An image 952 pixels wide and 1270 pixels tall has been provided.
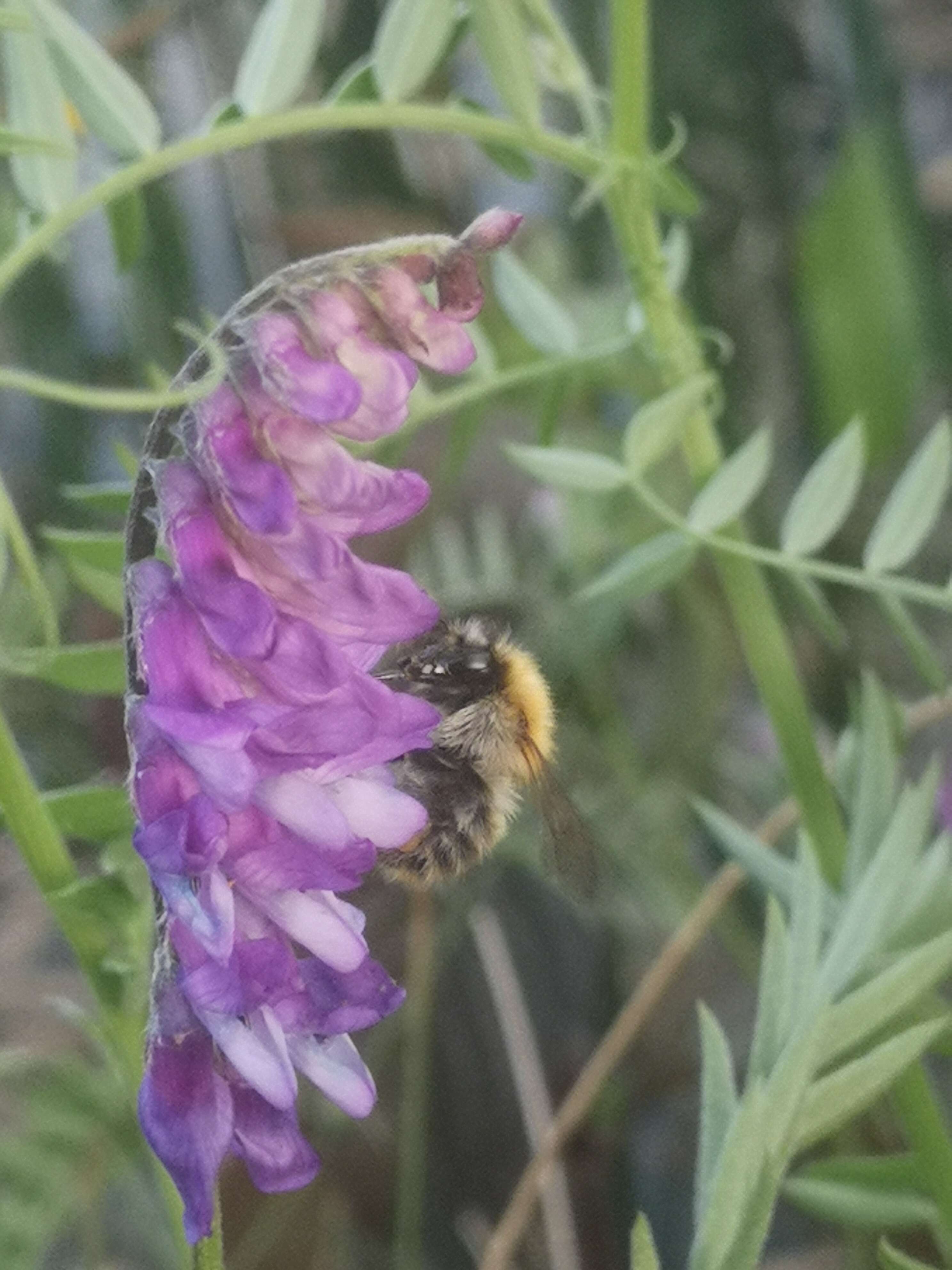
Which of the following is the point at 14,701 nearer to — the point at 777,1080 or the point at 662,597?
the point at 662,597

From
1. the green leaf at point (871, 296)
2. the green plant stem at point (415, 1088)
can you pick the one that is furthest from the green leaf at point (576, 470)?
the green leaf at point (871, 296)

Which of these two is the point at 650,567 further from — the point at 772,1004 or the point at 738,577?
the point at 772,1004

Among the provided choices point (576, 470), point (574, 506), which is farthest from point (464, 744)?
point (574, 506)

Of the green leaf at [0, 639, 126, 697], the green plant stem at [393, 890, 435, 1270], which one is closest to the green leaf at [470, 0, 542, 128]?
the green leaf at [0, 639, 126, 697]

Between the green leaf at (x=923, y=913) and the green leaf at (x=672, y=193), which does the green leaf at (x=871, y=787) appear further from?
the green leaf at (x=672, y=193)

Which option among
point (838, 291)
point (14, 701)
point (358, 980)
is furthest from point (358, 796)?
point (838, 291)
